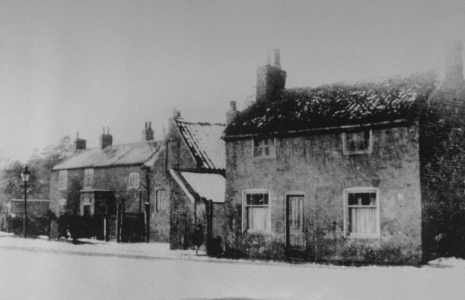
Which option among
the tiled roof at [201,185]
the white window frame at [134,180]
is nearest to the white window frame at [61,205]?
the white window frame at [134,180]

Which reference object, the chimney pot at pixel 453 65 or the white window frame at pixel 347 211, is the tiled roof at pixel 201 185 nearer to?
the white window frame at pixel 347 211

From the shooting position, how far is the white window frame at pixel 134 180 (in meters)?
26.7

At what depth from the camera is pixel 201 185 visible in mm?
19375

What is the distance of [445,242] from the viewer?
14.1 metres

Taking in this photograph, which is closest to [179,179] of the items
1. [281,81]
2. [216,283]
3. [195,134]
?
[195,134]

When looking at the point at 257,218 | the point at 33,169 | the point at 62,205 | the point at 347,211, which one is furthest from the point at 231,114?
the point at 62,205

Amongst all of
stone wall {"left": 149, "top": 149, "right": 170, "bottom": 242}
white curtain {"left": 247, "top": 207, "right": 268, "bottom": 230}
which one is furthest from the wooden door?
stone wall {"left": 149, "top": 149, "right": 170, "bottom": 242}

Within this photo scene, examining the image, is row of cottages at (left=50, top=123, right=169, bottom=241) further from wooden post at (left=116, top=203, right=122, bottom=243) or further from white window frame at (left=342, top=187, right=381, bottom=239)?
white window frame at (left=342, top=187, right=381, bottom=239)

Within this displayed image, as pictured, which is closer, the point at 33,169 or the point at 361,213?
the point at 361,213

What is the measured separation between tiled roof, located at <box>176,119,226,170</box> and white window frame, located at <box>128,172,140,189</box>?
588 cm

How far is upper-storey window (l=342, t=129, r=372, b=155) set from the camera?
1471 cm

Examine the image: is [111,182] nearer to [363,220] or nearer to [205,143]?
[205,143]

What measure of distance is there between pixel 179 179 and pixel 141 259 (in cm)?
391

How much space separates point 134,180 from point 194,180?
7.86 metres
